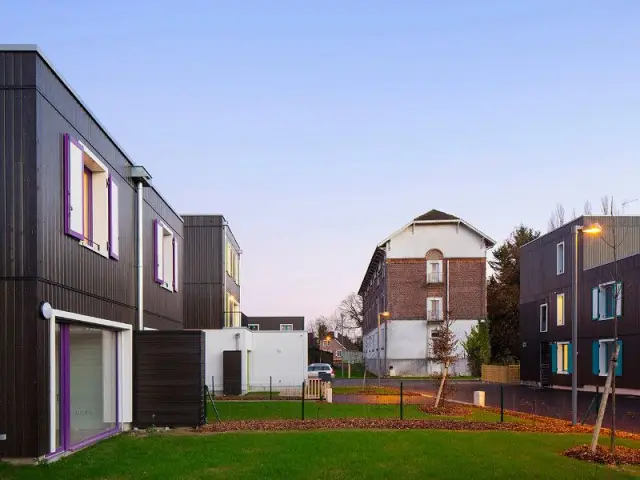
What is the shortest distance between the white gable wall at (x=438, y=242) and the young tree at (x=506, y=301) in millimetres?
9441

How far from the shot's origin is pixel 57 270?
1188 cm

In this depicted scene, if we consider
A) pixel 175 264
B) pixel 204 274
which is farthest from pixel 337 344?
pixel 175 264

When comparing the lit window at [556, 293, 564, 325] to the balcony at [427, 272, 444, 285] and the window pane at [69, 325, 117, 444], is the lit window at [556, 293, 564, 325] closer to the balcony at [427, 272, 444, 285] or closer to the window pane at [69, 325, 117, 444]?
the balcony at [427, 272, 444, 285]

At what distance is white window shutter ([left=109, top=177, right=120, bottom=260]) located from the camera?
1514cm

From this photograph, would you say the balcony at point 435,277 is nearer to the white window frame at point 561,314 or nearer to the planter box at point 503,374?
the planter box at point 503,374

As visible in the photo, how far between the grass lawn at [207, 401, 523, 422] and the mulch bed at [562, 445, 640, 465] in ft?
20.6

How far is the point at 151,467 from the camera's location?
434 inches

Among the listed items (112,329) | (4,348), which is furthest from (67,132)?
(112,329)

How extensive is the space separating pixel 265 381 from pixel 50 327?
2533 cm

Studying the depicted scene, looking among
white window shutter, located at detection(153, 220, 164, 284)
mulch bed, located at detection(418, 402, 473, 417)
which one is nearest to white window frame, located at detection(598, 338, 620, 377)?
mulch bed, located at detection(418, 402, 473, 417)

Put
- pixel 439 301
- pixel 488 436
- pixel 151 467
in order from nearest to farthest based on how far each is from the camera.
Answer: pixel 151 467, pixel 488 436, pixel 439 301

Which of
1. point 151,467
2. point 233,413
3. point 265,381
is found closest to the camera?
point 151,467

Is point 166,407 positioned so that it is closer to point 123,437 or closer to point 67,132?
point 123,437

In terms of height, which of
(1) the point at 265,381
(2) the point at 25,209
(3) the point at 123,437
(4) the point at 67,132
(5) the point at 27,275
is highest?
(4) the point at 67,132
